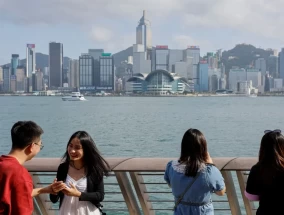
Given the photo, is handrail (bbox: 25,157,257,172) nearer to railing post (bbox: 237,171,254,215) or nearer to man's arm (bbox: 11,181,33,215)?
railing post (bbox: 237,171,254,215)

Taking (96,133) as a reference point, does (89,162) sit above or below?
above

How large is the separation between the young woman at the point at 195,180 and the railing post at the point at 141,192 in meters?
0.81

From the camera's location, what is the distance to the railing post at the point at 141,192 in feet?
14.5

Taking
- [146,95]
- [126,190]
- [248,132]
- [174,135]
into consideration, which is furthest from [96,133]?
[146,95]

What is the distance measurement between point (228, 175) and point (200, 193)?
0.78 metres

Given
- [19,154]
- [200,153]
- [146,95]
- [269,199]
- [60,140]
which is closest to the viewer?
[19,154]

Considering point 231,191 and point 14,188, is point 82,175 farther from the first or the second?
point 231,191

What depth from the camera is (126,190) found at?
14.6 feet

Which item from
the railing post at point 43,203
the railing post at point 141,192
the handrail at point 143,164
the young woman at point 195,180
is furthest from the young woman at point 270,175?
the railing post at point 43,203

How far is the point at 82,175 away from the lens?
12.3ft

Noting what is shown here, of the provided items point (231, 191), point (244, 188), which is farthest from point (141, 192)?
point (244, 188)

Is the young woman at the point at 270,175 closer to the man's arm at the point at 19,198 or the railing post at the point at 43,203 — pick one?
the man's arm at the point at 19,198

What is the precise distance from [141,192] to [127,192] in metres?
0.12

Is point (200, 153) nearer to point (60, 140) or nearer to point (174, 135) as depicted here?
point (60, 140)
